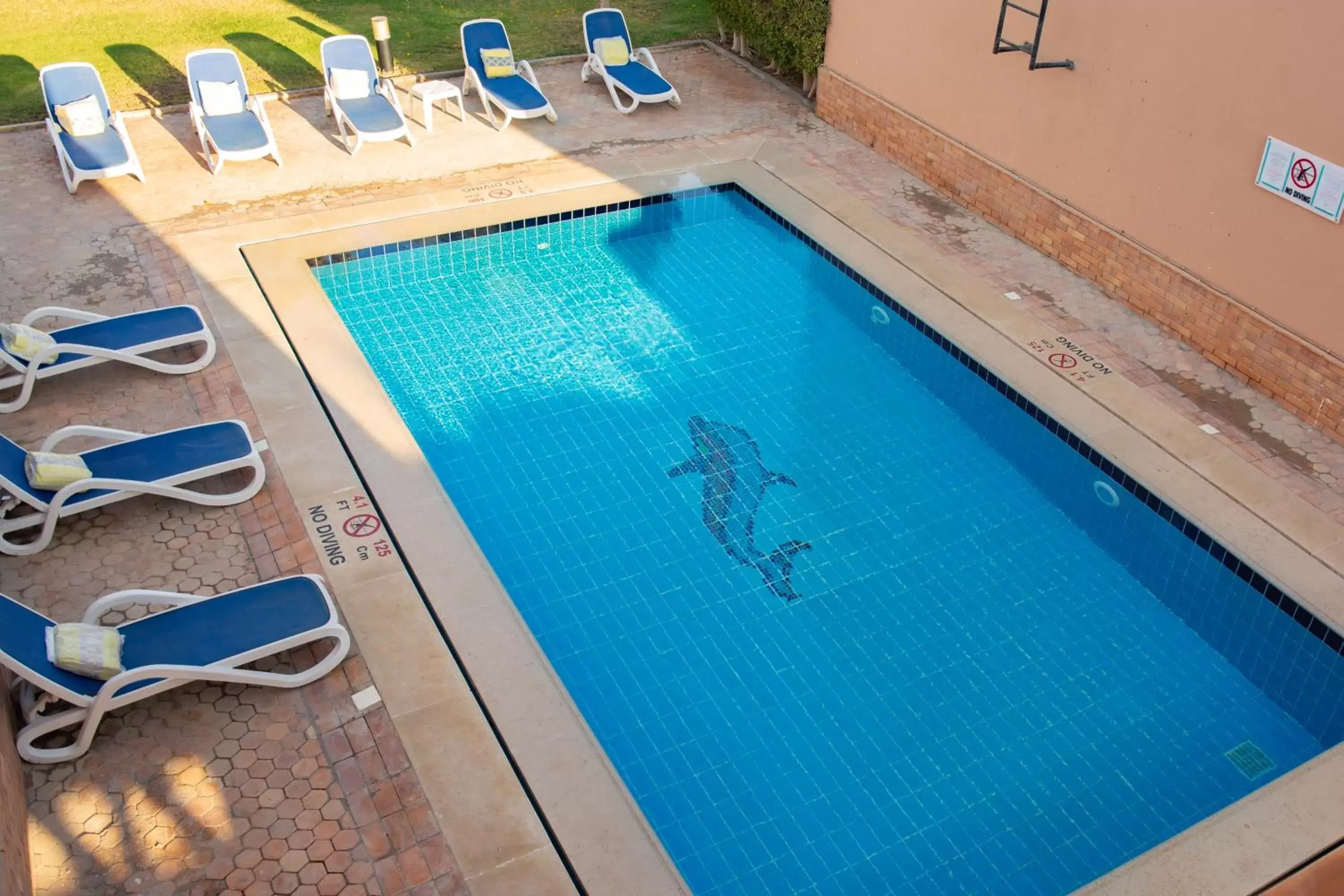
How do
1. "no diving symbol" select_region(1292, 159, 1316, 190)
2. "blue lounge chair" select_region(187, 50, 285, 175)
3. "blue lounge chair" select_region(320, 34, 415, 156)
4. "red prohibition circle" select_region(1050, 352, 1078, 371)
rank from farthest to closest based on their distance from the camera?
"blue lounge chair" select_region(320, 34, 415, 156) → "blue lounge chair" select_region(187, 50, 285, 175) → "red prohibition circle" select_region(1050, 352, 1078, 371) → "no diving symbol" select_region(1292, 159, 1316, 190)

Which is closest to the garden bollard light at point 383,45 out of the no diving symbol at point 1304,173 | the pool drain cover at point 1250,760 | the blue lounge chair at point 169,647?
the blue lounge chair at point 169,647

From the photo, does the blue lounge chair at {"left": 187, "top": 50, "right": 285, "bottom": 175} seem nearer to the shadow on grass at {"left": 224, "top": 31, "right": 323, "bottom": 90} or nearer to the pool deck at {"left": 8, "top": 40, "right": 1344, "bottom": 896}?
the pool deck at {"left": 8, "top": 40, "right": 1344, "bottom": 896}

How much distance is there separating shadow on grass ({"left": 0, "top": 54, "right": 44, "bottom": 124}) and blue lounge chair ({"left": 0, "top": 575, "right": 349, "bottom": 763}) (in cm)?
824

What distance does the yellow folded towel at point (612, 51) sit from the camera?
1326cm

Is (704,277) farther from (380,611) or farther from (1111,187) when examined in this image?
(380,611)

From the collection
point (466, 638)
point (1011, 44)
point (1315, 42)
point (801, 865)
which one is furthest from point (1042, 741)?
point (1011, 44)

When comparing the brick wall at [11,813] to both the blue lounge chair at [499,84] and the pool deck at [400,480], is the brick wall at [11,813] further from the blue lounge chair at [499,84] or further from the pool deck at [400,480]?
the blue lounge chair at [499,84]

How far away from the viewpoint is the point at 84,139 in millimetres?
10875

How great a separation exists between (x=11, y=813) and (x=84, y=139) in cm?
798

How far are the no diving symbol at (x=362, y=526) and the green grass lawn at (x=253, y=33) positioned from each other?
7788 mm

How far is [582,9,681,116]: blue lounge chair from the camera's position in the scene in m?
12.8

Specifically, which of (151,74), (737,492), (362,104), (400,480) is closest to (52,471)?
(400,480)

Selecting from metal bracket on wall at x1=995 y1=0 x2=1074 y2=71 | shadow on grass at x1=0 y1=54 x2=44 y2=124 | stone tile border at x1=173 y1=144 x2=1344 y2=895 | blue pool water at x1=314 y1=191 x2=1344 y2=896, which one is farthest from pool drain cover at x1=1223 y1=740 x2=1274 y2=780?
shadow on grass at x1=0 y1=54 x2=44 y2=124

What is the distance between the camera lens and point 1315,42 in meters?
7.59
